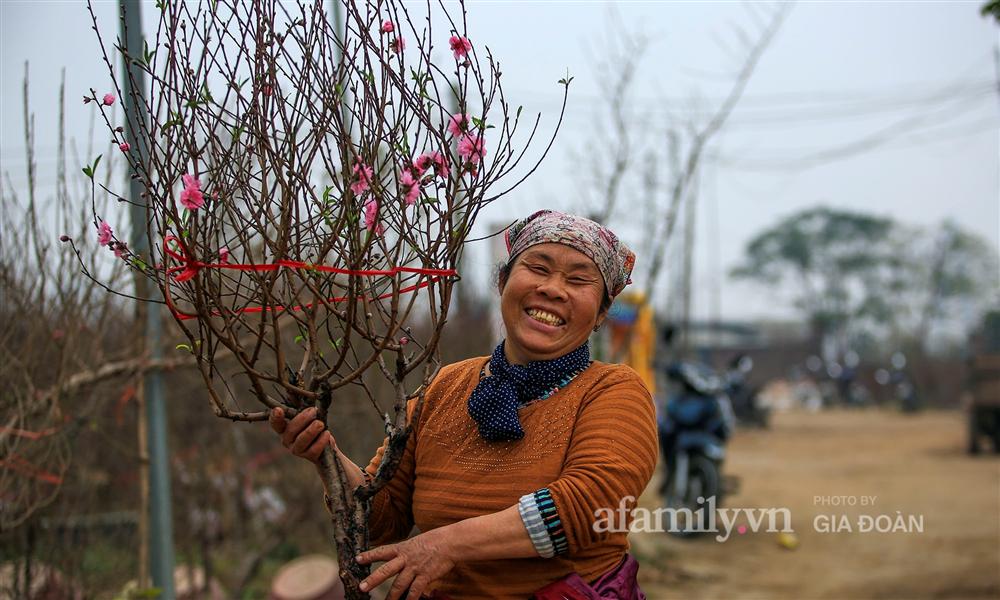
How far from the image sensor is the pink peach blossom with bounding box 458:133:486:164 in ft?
6.88

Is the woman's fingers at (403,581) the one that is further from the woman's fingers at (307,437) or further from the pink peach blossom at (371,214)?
the pink peach blossom at (371,214)

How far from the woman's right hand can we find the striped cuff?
1.43 feet

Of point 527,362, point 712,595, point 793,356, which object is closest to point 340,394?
point 712,595

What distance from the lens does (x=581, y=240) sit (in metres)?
2.29

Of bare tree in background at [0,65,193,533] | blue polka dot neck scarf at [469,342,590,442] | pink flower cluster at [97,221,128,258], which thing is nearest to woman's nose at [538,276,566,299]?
blue polka dot neck scarf at [469,342,590,442]

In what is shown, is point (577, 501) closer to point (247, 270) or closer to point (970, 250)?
point (247, 270)

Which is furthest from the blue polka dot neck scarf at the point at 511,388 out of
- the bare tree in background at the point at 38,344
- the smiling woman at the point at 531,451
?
the bare tree in background at the point at 38,344

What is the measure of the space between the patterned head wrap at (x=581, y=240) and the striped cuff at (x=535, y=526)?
2.00 feet

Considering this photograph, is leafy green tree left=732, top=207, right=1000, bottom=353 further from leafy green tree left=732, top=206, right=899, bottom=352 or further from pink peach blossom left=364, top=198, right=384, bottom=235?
pink peach blossom left=364, top=198, right=384, bottom=235

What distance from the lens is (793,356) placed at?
46.7m

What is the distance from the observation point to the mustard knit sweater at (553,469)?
6.73 ft

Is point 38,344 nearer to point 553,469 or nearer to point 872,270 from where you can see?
point 553,469

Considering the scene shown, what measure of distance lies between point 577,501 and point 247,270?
Answer: 86 centimetres

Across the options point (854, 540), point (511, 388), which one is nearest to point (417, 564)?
point (511, 388)
